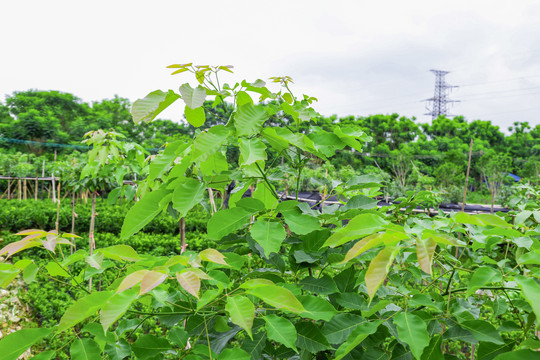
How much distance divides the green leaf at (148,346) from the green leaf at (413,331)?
1.76ft

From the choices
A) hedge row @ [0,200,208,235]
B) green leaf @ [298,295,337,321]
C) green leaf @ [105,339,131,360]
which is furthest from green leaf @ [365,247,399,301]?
hedge row @ [0,200,208,235]

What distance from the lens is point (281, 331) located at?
80 centimetres

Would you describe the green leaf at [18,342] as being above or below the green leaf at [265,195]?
below

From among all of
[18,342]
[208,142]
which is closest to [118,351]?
[18,342]

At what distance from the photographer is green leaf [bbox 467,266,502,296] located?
73 centimetres

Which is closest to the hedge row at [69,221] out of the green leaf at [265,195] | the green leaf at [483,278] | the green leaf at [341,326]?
the green leaf at [265,195]

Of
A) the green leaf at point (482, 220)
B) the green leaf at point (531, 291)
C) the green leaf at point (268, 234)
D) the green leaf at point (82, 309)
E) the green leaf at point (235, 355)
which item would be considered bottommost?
the green leaf at point (235, 355)

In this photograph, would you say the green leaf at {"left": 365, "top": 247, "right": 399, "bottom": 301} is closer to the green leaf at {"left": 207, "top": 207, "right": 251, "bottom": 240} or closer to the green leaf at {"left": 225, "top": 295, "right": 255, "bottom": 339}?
the green leaf at {"left": 225, "top": 295, "right": 255, "bottom": 339}

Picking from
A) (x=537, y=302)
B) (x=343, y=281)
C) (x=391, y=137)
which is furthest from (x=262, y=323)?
(x=391, y=137)

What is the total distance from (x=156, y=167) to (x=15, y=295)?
403cm

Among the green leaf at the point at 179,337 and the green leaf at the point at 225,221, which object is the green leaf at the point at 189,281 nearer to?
the green leaf at the point at 225,221

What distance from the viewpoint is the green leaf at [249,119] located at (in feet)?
3.00

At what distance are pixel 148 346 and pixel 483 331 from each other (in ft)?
2.46

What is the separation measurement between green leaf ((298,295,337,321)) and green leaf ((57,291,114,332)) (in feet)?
1.37
